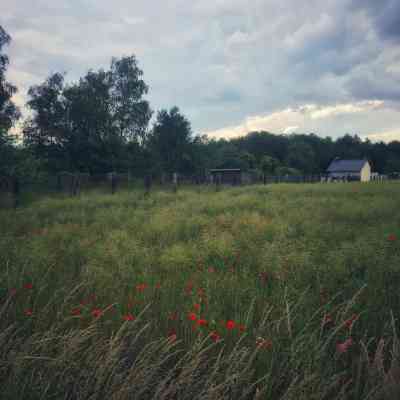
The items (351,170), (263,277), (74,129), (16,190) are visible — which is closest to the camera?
(263,277)

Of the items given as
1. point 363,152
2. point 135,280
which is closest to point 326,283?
point 135,280

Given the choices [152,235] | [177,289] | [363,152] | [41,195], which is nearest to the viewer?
[177,289]

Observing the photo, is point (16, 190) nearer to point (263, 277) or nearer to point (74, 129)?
point (263, 277)

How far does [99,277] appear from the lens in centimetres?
341

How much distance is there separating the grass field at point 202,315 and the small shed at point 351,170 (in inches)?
2354

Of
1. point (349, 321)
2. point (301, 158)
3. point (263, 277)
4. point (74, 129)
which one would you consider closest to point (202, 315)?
point (263, 277)

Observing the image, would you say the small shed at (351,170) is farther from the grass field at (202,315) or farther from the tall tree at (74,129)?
the grass field at (202,315)

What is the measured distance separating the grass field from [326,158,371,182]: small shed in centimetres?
5980

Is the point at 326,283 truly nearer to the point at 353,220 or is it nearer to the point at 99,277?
the point at 99,277

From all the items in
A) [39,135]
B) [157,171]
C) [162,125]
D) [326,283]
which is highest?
[162,125]

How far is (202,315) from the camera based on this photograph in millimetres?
2473

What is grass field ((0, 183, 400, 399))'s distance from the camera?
1.64m

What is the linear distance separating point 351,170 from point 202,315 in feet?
223

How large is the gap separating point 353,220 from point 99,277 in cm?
697
